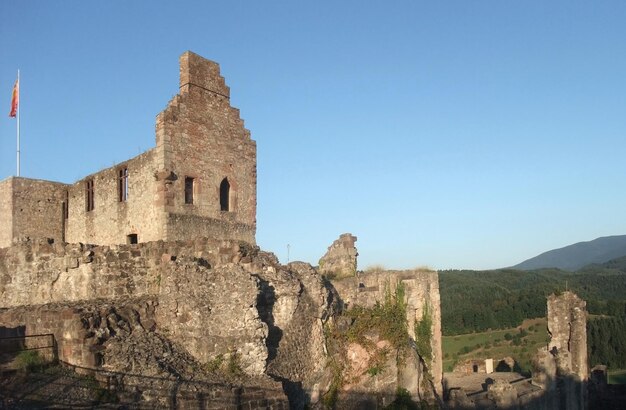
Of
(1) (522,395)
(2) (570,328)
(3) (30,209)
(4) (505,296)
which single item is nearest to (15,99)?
(3) (30,209)

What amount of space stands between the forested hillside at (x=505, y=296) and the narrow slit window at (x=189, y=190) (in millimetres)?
45592

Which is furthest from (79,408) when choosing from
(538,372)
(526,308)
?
(526,308)

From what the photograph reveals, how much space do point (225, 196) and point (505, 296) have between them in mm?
76311

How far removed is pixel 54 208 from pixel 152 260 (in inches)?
422

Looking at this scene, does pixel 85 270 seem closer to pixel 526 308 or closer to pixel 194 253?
pixel 194 253

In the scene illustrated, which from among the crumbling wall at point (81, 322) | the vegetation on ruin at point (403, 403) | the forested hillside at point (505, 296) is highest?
the crumbling wall at point (81, 322)

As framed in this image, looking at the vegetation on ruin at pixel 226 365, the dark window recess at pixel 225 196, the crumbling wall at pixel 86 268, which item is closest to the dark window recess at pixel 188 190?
the dark window recess at pixel 225 196

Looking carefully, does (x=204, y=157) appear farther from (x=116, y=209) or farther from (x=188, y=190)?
(x=116, y=209)

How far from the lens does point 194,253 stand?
14508mm

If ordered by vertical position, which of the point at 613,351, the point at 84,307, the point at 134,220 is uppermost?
the point at 134,220

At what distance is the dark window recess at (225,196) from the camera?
22250mm

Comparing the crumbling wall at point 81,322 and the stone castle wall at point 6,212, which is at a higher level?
the stone castle wall at point 6,212

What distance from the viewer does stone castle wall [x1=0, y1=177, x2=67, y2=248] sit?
22250 millimetres

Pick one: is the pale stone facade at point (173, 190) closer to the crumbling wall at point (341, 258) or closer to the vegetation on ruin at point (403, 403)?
the crumbling wall at point (341, 258)
